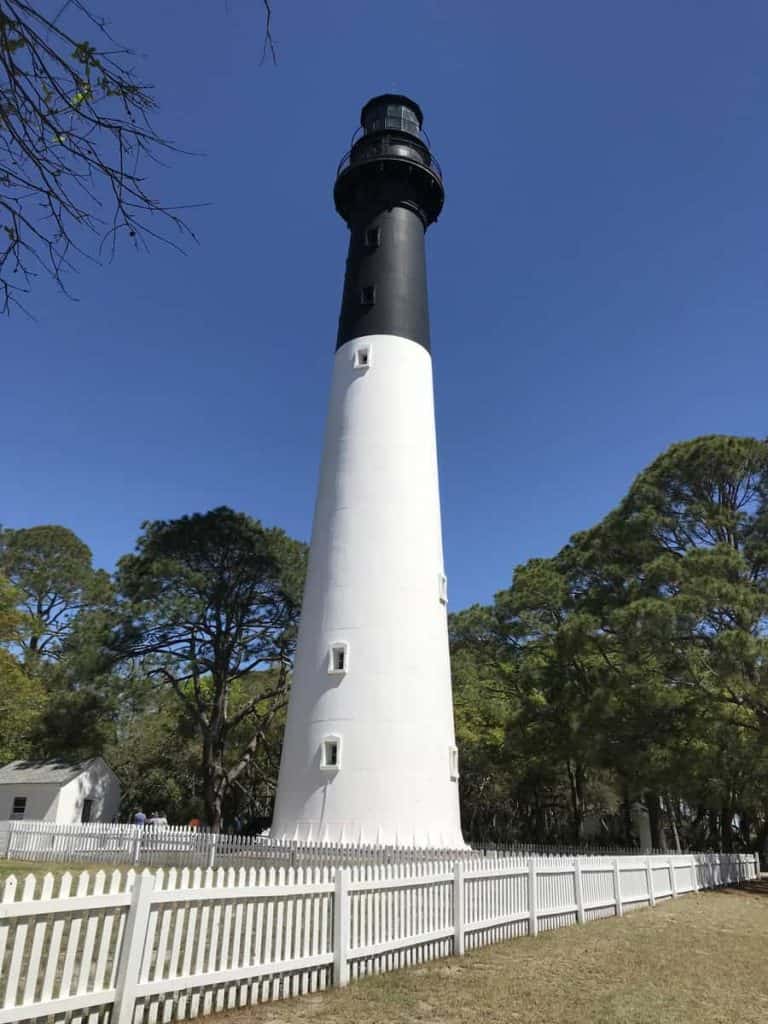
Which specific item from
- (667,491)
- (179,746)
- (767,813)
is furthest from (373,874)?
(179,746)

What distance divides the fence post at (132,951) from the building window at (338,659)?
9698 mm

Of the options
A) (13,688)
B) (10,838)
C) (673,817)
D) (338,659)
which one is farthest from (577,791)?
(13,688)

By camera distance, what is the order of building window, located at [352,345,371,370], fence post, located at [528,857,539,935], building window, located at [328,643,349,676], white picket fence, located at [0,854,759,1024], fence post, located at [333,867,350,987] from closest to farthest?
white picket fence, located at [0,854,759,1024], fence post, located at [333,867,350,987], fence post, located at [528,857,539,935], building window, located at [328,643,349,676], building window, located at [352,345,371,370]

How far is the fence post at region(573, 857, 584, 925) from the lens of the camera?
10.9m

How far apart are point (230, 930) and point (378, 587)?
386 inches

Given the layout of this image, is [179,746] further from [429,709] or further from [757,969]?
[757,969]

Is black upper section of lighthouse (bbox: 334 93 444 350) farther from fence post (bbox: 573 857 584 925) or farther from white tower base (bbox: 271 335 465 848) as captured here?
fence post (bbox: 573 857 584 925)

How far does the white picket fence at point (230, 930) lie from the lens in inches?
175

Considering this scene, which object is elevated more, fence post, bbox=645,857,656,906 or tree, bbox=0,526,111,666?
tree, bbox=0,526,111,666

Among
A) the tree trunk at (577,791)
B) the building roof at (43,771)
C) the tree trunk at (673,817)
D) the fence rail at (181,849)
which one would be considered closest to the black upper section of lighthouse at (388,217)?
the fence rail at (181,849)

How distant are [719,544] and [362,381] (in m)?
11.3

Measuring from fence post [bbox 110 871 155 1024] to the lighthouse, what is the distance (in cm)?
895

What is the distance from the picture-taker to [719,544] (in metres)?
20.1

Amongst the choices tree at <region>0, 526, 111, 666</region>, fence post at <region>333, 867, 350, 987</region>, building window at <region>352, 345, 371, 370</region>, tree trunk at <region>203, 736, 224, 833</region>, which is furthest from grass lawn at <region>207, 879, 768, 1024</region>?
tree at <region>0, 526, 111, 666</region>
